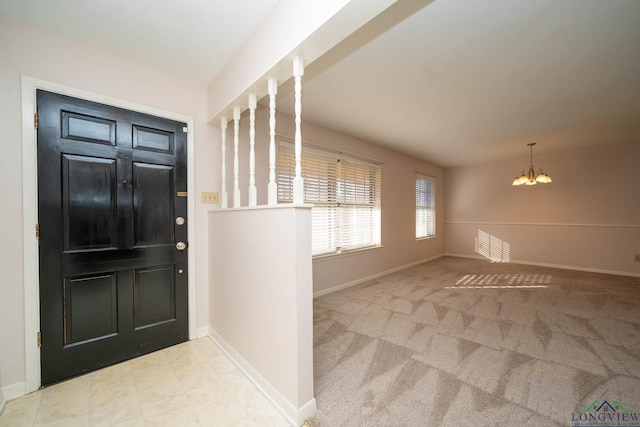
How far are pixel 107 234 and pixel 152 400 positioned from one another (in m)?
1.25

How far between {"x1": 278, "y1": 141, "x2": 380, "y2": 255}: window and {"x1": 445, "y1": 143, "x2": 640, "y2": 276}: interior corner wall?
3472mm

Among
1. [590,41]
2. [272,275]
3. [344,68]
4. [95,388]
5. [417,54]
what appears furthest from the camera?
[344,68]

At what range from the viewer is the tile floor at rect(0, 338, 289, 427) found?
4.64ft

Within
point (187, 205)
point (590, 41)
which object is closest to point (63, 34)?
point (187, 205)

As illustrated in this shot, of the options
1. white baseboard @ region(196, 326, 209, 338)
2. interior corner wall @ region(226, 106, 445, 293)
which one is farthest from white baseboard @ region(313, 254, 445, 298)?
white baseboard @ region(196, 326, 209, 338)

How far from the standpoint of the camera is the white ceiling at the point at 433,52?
153cm

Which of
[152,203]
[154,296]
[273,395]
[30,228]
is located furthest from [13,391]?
[273,395]

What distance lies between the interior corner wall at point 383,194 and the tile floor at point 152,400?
1.57 metres

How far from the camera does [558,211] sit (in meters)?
5.22

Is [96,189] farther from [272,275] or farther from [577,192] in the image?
[577,192]

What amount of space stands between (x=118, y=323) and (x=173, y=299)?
15.8 inches

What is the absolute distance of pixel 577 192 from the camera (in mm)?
5000

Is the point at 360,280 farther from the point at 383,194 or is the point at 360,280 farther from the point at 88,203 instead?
the point at 88,203

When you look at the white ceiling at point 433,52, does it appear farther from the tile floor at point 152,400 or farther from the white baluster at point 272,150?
the tile floor at point 152,400
